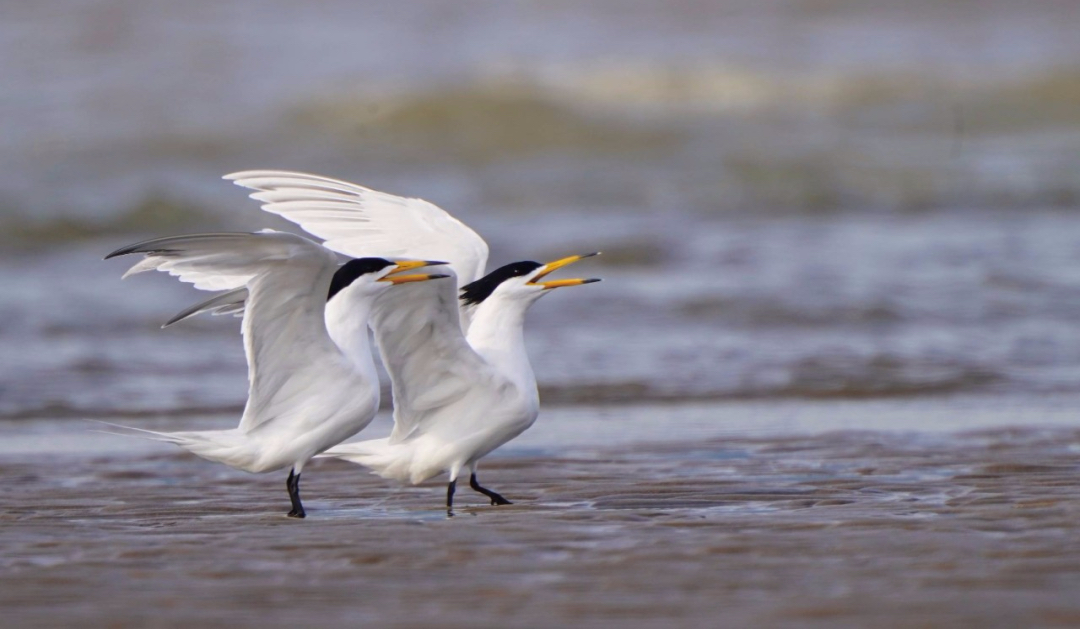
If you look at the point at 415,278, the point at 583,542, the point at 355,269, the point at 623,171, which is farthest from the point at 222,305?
the point at 623,171

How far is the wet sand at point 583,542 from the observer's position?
443cm

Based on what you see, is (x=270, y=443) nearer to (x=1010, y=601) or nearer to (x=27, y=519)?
(x=27, y=519)

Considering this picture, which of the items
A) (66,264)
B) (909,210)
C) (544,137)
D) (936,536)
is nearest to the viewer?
(936,536)

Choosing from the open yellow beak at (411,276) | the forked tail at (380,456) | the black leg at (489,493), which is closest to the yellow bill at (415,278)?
the open yellow beak at (411,276)

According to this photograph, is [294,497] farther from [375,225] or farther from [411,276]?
[375,225]

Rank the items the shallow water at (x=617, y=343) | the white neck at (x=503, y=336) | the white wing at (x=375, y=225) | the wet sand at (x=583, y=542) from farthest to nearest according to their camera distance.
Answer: the white wing at (x=375, y=225)
the white neck at (x=503, y=336)
the shallow water at (x=617, y=343)
the wet sand at (x=583, y=542)

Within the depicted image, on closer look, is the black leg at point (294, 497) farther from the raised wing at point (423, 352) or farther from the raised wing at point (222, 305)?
the raised wing at point (222, 305)

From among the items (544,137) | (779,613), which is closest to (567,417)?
(779,613)

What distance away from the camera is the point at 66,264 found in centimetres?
1405

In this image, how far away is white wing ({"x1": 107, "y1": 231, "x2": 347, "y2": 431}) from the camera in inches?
223

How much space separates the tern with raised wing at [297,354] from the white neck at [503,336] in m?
0.51

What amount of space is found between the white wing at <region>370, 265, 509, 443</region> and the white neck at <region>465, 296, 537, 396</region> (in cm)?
10

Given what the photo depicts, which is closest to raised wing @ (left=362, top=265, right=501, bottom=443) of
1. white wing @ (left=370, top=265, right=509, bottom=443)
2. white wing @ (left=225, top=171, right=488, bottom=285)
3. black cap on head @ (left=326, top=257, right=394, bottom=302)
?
white wing @ (left=370, top=265, right=509, bottom=443)

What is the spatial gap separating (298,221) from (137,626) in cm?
285
